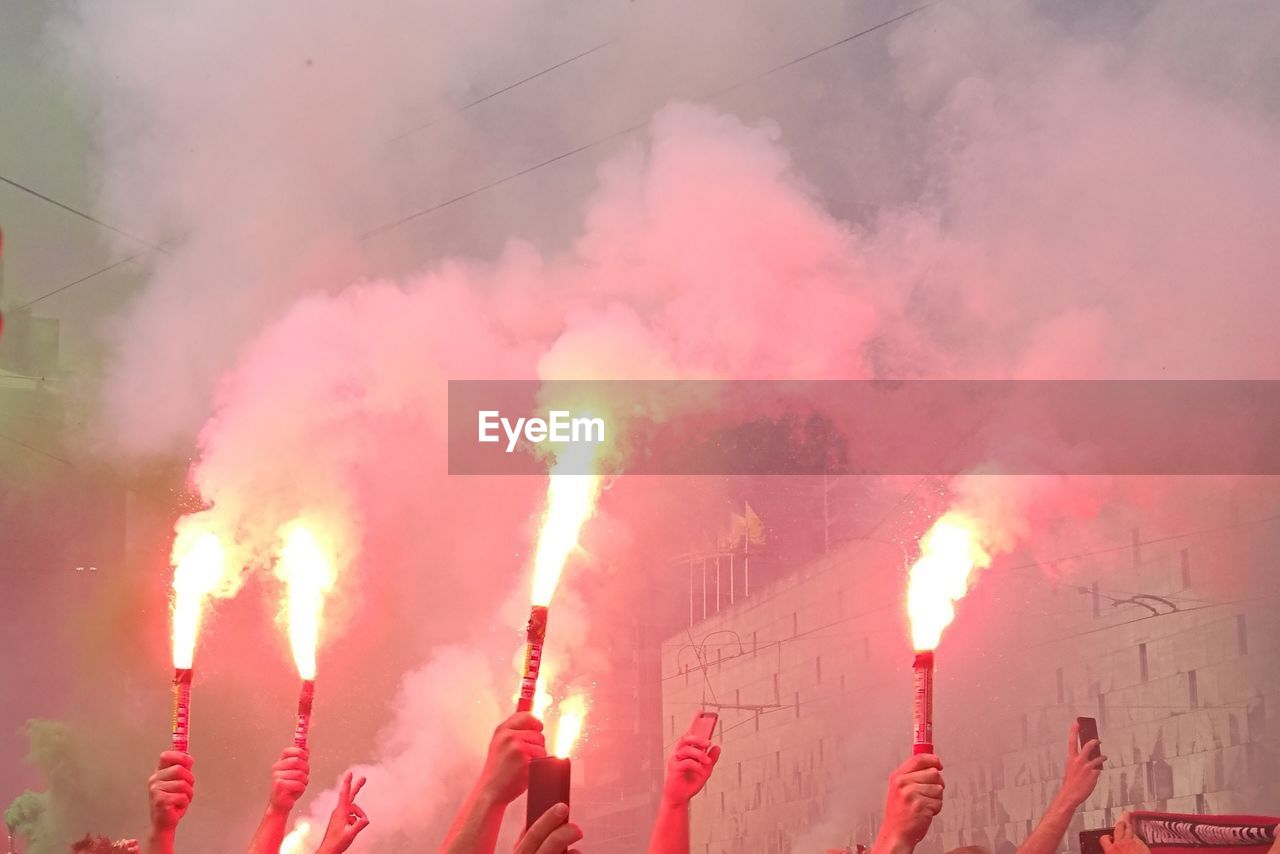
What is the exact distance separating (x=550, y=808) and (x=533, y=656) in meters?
0.80

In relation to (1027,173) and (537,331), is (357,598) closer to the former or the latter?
(537,331)

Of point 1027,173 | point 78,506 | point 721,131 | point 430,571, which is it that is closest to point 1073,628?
point 1027,173

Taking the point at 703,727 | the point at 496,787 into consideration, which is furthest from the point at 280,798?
the point at 496,787

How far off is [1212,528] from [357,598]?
4.77 metres

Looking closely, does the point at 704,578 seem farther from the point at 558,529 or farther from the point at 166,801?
the point at 166,801

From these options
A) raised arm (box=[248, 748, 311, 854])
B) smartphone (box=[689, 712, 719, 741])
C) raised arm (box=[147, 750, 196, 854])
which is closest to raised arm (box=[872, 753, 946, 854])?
smartphone (box=[689, 712, 719, 741])

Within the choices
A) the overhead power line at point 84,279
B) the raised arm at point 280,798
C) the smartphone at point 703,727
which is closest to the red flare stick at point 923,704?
the smartphone at point 703,727

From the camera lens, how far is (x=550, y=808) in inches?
62.4

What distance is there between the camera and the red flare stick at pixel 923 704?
92.7 inches

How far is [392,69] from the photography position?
7293mm

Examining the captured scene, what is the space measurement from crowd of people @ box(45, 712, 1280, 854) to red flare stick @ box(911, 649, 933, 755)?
2.5 inches

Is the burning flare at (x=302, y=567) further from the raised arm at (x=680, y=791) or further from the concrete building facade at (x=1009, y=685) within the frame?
the raised arm at (x=680, y=791)

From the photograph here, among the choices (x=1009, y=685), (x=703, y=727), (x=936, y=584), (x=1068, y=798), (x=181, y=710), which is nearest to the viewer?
(x=703, y=727)

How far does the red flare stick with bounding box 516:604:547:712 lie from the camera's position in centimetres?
225
